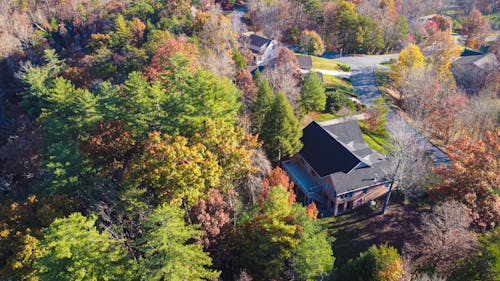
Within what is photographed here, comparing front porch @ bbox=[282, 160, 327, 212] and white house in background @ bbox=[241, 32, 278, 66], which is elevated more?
white house in background @ bbox=[241, 32, 278, 66]

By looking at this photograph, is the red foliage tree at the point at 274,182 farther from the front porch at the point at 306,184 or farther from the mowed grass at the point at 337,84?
the mowed grass at the point at 337,84

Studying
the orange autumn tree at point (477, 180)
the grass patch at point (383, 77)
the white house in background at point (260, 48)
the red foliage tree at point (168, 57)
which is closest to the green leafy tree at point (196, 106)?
the red foliage tree at point (168, 57)

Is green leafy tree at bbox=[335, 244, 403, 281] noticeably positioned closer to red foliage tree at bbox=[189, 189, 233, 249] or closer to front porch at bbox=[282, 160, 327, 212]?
red foliage tree at bbox=[189, 189, 233, 249]

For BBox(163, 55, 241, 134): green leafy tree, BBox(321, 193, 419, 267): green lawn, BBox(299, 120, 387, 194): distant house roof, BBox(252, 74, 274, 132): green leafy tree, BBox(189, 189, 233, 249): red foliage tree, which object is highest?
BBox(163, 55, 241, 134): green leafy tree

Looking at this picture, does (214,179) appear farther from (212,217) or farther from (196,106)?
(196,106)

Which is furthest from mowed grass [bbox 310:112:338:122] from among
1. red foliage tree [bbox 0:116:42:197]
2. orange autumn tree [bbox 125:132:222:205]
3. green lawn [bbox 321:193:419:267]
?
red foliage tree [bbox 0:116:42:197]

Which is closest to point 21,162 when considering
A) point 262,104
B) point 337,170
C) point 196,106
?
point 196,106

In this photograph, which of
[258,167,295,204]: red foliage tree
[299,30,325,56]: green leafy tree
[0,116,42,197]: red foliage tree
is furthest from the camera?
[299,30,325,56]: green leafy tree
